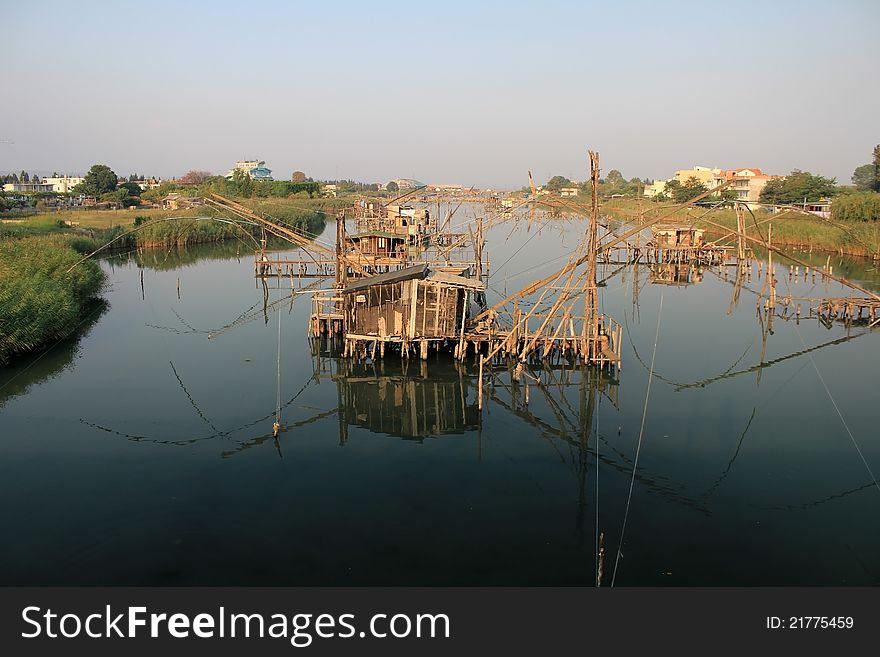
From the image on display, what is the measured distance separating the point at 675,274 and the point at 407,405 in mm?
23623

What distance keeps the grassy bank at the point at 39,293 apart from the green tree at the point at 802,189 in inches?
1903

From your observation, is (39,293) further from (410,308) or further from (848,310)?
(848,310)

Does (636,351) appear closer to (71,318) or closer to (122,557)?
(122,557)

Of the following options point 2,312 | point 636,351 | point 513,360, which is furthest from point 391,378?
point 2,312

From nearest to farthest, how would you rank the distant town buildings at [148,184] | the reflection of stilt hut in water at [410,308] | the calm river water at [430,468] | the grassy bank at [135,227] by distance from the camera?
the calm river water at [430,468] → the reflection of stilt hut in water at [410,308] → the grassy bank at [135,227] → the distant town buildings at [148,184]

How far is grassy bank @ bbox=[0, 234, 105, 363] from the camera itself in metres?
17.4

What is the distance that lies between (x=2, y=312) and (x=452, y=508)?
1375 centimetres

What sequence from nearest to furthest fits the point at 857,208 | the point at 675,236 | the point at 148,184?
the point at 675,236, the point at 857,208, the point at 148,184

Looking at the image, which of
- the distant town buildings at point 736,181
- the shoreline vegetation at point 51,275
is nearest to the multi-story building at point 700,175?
the distant town buildings at point 736,181

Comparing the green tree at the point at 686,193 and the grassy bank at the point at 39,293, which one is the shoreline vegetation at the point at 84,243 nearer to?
the grassy bank at the point at 39,293

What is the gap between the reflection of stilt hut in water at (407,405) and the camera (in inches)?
536

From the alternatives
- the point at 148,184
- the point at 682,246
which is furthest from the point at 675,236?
the point at 148,184

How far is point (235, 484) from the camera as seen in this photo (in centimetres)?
1095

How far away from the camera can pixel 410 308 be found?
54.3 ft
